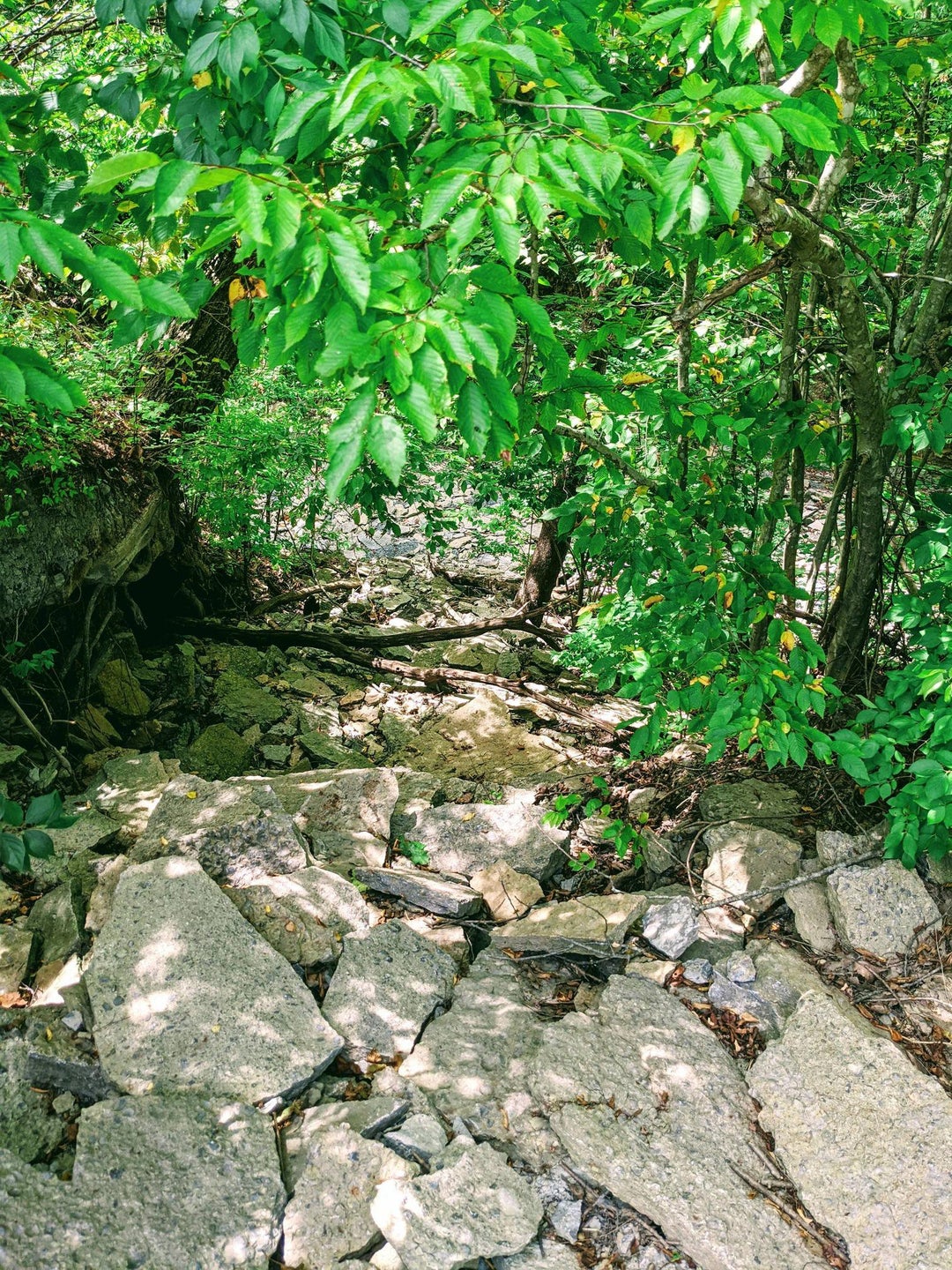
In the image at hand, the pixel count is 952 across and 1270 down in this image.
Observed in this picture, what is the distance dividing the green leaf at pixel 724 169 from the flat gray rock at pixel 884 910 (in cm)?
234

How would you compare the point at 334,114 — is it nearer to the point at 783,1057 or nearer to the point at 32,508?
the point at 783,1057

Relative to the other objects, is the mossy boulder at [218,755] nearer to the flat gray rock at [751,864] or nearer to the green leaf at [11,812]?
the flat gray rock at [751,864]

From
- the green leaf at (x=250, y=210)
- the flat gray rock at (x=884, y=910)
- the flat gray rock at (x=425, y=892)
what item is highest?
the green leaf at (x=250, y=210)

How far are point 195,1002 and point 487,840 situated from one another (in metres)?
1.58

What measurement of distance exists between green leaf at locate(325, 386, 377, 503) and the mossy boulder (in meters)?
4.20

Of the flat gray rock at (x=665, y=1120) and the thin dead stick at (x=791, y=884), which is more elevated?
the thin dead stick at (x=791, y=884)

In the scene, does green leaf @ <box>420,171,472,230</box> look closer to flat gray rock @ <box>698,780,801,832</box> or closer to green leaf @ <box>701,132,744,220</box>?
green leaf @ <box>701,132,744,220</box>

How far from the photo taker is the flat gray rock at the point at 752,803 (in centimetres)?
362

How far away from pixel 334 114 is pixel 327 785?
9.83 ft

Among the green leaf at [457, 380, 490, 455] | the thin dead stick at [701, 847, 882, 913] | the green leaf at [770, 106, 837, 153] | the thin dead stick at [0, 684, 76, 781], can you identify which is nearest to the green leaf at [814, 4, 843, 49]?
the green leaf at [770, 106, 837, 153]

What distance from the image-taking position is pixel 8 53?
4.23 m

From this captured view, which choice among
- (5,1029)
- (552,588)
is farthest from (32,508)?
(552,588)

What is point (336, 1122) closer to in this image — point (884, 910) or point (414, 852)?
A: point (414, 852)

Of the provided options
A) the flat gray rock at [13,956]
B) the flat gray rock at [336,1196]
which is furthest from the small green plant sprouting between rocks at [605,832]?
the flat gray rock at [13,956]
